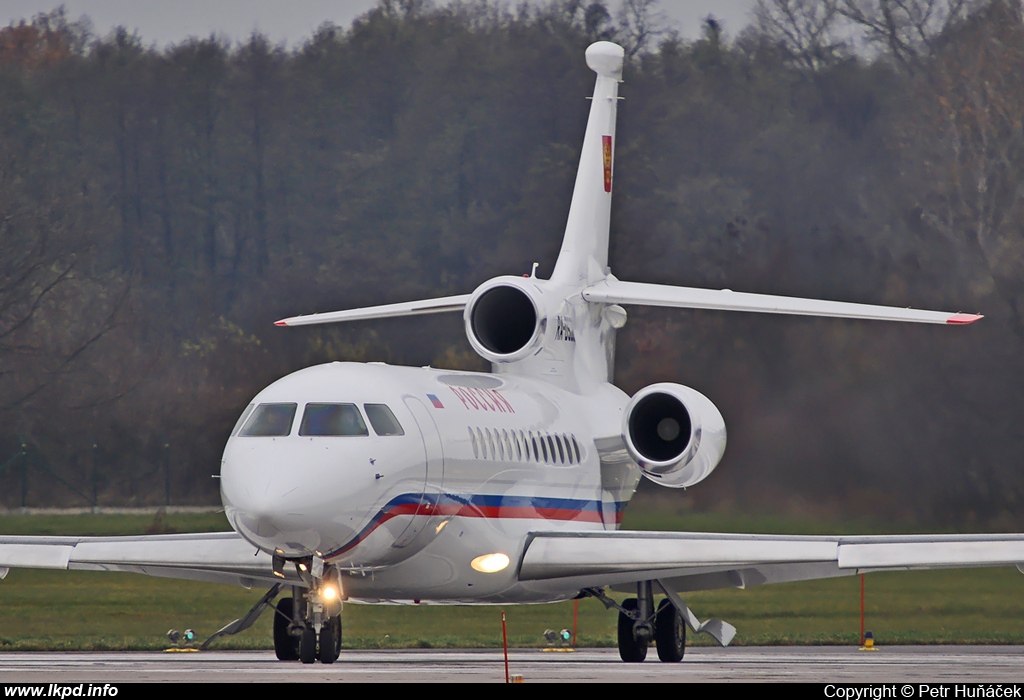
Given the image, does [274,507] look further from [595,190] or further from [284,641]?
[595,190]

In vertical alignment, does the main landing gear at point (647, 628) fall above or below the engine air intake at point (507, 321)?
below

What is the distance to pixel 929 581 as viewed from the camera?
24.2m

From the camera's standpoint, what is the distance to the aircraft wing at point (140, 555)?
16.2 m

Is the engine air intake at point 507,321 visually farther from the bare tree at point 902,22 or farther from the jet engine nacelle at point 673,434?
the bare tree at point 902,22

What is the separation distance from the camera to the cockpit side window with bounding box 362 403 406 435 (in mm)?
14609

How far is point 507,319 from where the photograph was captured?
19766mm

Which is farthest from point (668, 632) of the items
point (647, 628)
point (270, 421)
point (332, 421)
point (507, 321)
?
point (270, 421)

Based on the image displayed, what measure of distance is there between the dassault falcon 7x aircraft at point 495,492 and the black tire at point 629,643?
3 cm

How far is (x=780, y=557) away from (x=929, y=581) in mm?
8843

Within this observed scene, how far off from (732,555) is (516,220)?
54.4ft

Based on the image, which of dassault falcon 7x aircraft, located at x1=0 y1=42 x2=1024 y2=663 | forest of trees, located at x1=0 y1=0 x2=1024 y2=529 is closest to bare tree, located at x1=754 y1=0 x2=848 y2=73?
forest of trees, located at x1=0 y1=0 x2=1024 y2=529

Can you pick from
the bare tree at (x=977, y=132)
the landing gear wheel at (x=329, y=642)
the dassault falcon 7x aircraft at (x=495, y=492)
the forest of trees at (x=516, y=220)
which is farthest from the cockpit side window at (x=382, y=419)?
the bare tree at (x=977, y=132)

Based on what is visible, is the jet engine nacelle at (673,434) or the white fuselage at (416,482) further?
the jet engine nacelle at (673,434)

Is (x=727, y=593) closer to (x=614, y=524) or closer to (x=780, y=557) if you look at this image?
(x=614, y=524)
